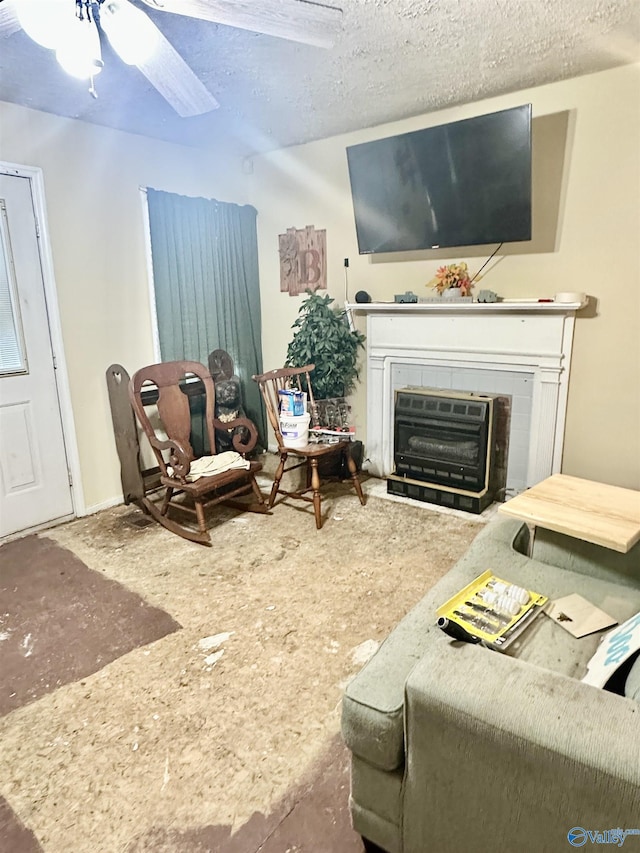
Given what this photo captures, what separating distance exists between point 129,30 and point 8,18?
0.33 meters

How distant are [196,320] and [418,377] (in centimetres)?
164

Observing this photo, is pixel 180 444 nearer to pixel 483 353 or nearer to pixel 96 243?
pixel 96 243

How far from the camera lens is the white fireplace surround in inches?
117

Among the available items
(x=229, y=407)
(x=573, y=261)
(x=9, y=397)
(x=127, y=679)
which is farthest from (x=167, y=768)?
(x=573, y=261)

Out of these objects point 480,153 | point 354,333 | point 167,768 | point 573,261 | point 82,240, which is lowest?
point 167,768

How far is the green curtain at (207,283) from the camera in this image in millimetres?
3518

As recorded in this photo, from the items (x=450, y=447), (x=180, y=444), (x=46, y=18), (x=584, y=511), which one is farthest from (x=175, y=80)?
(x=450, y=447)

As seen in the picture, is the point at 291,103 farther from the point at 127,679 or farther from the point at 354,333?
the point at 127,679

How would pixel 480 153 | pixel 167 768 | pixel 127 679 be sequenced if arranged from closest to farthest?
pixel 167 768
pixel 127 679
pixel 480 153

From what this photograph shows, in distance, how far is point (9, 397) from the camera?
9.66ft

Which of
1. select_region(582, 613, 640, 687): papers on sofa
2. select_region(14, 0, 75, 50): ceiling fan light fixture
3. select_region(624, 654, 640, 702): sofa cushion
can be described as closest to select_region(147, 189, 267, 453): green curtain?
select_region(14, 0, 75, 50): ceiling fan light fixture

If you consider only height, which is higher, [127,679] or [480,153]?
[480,153]

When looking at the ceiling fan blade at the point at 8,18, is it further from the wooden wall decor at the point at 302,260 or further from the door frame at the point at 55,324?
the wooden wall decor at the point at 302,260

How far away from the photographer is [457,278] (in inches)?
126
